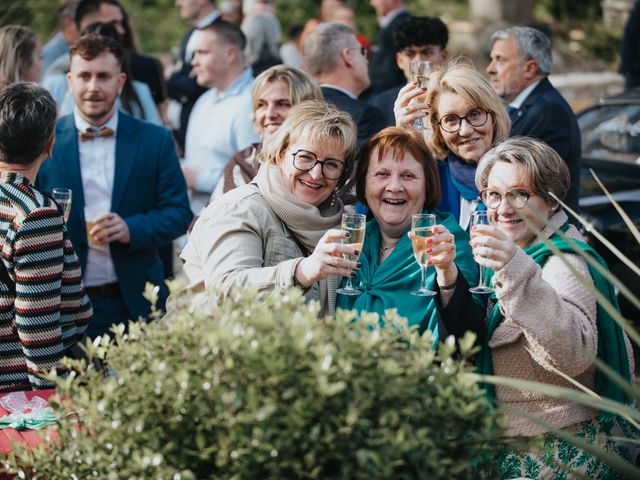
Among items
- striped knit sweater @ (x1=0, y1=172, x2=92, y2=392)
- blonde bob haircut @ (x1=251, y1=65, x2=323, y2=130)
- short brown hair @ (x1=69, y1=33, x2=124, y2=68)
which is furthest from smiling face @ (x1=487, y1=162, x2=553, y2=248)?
short brown hair @ (x1=69, y1=33, x2=124, y2=68)

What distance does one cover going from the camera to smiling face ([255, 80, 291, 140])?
5117 mm

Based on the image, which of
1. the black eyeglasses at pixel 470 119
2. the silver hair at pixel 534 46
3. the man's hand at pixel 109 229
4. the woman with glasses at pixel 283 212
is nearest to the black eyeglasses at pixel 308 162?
the woman with glasses at pixel 283 212

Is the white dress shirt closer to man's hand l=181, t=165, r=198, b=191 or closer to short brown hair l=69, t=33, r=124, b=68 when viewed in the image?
short brown hair l=69, t=33, r=124, b=68

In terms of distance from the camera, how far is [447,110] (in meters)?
4.30

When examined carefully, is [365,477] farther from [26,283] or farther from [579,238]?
[26,283]

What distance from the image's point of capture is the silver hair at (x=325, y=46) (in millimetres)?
5949

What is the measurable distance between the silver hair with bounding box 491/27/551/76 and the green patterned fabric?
A: 3.16 meters

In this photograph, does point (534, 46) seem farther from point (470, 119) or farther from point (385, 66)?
point (385, 66)

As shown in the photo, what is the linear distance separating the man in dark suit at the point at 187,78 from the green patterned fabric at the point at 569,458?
17.4 feet

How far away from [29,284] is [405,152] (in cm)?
157

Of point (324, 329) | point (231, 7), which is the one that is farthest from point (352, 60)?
point (231, 7)

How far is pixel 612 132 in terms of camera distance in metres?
8.08

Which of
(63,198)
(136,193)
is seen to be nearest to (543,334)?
(63,198)

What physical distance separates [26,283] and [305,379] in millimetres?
1876
